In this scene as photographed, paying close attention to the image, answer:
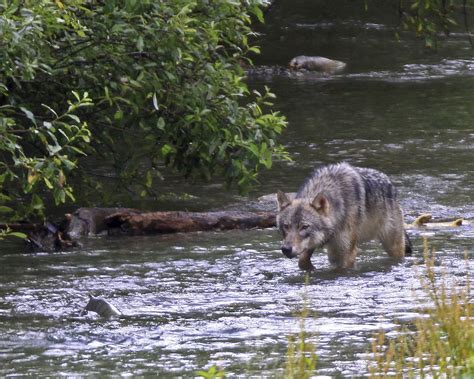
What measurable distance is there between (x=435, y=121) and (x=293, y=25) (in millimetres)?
13733

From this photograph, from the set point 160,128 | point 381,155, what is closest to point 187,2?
point 160,128

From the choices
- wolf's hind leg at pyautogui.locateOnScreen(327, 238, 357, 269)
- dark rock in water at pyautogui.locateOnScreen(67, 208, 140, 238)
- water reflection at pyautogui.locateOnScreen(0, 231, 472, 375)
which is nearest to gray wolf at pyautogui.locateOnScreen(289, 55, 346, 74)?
dark rock in water at pyautogui.locateOnScreen(67, 208, 140, 238)

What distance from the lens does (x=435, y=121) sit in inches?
886

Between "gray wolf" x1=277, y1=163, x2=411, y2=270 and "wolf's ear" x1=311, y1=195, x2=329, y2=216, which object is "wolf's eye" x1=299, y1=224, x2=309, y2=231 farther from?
"wolf's ear" x1=311, y1=195, x2=329, y2=216

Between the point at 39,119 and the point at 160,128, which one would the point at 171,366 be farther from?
the point at 39,119

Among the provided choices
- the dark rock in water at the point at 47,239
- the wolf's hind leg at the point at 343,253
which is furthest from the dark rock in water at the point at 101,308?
the dark rock in water at the point at 47,239

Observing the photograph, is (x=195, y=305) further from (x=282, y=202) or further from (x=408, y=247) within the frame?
(x=408, y=247)

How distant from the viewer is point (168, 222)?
13859mm

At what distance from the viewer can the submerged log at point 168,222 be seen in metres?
13.9

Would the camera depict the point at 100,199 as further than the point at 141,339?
Yes

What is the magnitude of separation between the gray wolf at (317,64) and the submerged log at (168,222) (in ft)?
55.9

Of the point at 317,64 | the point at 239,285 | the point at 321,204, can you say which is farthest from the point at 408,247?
the point at 317,64

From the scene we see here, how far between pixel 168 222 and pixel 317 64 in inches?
699

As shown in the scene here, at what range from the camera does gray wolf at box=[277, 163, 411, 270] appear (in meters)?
11.6
